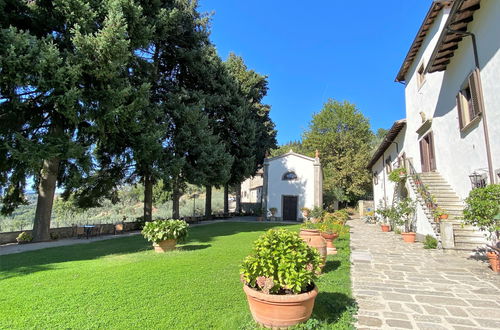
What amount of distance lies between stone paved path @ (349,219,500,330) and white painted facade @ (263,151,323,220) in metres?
16.4

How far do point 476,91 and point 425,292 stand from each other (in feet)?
19.5

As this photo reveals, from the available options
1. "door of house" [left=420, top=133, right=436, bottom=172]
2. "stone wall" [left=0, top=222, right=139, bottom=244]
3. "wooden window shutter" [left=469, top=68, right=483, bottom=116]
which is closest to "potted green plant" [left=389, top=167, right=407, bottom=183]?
"door of house" [left=420, top=133, right=436, bottom=172]

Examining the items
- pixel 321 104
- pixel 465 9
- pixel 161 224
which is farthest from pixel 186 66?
pixel 321 104

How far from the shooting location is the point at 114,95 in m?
11.0

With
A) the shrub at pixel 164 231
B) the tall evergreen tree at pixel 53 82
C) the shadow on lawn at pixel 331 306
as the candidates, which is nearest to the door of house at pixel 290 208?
the tall evergreen tree at pixel 53 82

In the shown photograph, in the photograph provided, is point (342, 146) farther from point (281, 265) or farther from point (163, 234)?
point (281, 265)

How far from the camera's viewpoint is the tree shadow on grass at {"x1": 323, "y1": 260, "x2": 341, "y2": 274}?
20.2ft

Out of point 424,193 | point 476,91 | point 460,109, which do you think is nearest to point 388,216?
point 424,193

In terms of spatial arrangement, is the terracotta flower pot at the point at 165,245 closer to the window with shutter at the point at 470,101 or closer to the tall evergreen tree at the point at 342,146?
the window with shutter at the point at 470,101

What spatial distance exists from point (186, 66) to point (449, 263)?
17848mm

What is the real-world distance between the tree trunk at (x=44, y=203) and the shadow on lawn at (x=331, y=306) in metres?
12.3

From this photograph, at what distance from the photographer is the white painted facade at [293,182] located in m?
24.2

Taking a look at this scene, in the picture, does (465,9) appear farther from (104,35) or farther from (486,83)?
(104,35)

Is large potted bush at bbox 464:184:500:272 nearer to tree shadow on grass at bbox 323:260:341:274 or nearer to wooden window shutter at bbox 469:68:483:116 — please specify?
wooden window shutter at bbox 469:68:483:116
